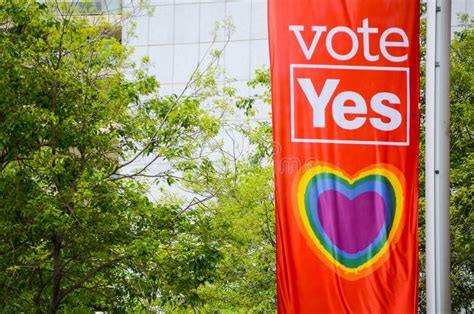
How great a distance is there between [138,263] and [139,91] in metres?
3.46

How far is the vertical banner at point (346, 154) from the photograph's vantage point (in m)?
7.50

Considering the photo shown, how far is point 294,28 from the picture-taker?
7.78 m

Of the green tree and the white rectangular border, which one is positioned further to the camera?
the green tree

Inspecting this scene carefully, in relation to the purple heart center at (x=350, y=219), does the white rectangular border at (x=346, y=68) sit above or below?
above

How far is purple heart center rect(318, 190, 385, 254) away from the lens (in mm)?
7527

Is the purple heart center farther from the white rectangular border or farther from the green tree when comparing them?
the green tree

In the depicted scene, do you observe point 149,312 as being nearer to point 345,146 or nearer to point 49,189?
point 49,189

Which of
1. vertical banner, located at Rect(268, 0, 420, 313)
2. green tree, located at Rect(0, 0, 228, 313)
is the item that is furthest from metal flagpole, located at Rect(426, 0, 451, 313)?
green tree, located at Rect(0, 0, 228, 313)

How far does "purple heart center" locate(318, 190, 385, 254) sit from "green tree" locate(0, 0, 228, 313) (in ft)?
27.2

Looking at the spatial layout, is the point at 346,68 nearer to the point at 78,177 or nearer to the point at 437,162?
the point at 437,162

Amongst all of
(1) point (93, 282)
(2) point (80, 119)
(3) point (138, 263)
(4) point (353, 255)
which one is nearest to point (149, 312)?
(1) point (93, 282)

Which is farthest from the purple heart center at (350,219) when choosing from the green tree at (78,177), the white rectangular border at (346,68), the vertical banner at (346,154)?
the green tree at (78,177)

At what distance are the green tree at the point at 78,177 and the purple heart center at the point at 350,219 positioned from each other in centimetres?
828

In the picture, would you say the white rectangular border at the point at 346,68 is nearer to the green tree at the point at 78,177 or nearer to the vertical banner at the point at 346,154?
the vertical banner at the point at 346,154
